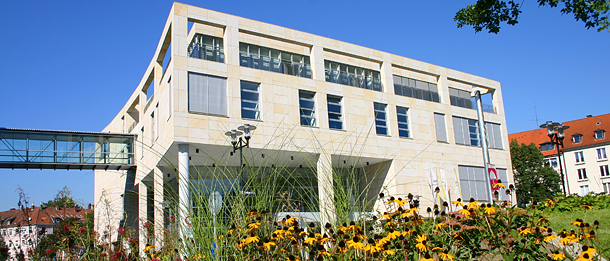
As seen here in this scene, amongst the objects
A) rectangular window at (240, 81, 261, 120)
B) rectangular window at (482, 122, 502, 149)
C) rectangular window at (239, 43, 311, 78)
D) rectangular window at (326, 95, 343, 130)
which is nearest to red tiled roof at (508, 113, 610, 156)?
rectangular window at (482, 122, 502, 149)

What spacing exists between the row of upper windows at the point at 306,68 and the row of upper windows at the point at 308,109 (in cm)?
113

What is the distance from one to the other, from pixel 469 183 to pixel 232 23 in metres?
16.7

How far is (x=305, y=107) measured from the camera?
23.6m

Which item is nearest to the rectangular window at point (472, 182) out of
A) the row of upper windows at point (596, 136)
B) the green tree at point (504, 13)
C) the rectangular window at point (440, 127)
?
the rectangular window at point (440, 127)

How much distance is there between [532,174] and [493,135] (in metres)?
23.2

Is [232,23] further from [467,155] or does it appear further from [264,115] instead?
[467,155]

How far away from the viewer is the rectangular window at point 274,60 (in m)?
22.7

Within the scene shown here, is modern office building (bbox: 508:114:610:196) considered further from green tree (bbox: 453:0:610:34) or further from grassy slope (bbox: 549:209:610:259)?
green tree (bbox: 453:0:610:34)

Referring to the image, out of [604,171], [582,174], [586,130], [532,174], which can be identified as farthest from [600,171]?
[532,174]

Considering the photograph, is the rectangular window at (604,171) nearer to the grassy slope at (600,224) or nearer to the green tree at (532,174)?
the green tree at (532,174)

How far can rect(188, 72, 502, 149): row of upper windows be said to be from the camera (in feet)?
66.8

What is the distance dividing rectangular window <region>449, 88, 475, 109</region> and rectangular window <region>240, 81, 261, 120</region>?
14067 millimetres

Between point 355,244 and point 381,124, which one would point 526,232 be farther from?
point 381,124

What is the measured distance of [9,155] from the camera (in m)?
23.8
